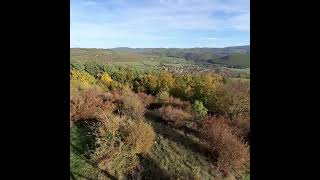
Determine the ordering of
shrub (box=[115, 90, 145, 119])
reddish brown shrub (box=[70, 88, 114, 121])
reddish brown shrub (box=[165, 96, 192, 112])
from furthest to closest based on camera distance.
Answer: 1. reddish brown shrub (box=[165, 96, 192, 112])
2. shrub (box=[115, 90, 145, 119])
3. reddish brown shrub (box=[70, 88, 114, 121])

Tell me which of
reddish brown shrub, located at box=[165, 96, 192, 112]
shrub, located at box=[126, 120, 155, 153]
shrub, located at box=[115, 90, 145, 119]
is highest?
shrub, located at box=[115, 90, 145, 119]

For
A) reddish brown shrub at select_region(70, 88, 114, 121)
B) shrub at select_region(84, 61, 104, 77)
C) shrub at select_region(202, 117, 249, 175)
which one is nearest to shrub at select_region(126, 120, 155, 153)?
reddish brown shrub at select_region(70, 88, 114, 121)

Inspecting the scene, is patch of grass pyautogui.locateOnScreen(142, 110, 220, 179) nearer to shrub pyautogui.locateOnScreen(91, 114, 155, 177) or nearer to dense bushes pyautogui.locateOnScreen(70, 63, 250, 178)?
dense bushes pyautogui.locateOnScreen(70, 63, 250, 178)

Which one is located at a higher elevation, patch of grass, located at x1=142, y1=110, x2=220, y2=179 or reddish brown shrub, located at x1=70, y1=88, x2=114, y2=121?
reddish brown shrub, located at x1=70, y1=88, x2=114, y2=121

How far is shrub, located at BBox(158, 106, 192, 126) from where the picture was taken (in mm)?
17969

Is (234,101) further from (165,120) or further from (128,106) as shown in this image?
(128,106)

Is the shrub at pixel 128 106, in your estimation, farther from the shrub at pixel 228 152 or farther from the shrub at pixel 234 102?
the shrub at pixel 234 102

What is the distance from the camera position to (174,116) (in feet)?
60.4

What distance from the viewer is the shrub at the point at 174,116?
1797 centimetres

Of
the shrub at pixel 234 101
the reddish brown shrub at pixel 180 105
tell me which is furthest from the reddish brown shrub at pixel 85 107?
the shrub at pixel 234 101
